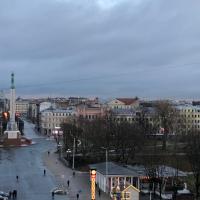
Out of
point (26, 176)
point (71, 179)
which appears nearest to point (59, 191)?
point (71, 179)

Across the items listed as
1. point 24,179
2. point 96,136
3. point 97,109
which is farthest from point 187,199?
point 97,109

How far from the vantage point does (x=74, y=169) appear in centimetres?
7094

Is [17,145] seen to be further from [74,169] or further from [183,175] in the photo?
[183,175]

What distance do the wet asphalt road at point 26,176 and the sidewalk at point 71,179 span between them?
852 millimetres

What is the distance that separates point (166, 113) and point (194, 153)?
5204 cm

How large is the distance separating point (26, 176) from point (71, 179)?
5628mm

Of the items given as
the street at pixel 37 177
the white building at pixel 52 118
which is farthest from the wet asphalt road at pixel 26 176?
the white building at pixel 52 118

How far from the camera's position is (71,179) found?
61219 mm

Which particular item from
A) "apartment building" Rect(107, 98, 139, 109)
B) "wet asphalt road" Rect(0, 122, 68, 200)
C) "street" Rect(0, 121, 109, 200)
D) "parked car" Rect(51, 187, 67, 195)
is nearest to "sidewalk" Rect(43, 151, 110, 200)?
"street" Rect(0, 121, 109, 200)

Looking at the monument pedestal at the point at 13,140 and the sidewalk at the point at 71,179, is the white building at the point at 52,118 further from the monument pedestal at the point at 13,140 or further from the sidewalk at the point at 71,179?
the sidewalk at the point at 71,179

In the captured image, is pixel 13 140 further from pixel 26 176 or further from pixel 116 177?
pixel 116 177

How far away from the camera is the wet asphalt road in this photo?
51.5 metres

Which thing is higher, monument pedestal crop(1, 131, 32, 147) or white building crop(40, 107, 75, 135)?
white building crop(40, 107, 75, 135)

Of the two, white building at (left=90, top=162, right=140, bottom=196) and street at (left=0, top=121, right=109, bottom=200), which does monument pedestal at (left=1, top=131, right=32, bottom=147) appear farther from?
white building at (left=90, top=162, right=140, bottom=196)
